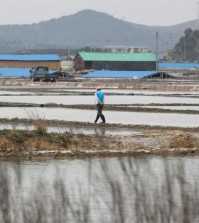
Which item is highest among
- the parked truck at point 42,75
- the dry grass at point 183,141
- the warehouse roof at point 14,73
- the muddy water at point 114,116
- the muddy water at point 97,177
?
the muddy water at point 97,177

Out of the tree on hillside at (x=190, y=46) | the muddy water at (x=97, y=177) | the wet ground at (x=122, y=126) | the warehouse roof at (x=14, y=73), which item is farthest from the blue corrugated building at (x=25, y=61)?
the muddy water at (x=97, y=177)

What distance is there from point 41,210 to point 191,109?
2175 cm

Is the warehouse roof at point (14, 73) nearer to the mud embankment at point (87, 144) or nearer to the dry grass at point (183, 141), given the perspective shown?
the mud embankment at point (87, 144)

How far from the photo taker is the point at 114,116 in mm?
25406

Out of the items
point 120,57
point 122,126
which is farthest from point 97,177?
point 120,57

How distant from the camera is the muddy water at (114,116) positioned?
2244 cm

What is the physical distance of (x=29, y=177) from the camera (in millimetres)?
11781

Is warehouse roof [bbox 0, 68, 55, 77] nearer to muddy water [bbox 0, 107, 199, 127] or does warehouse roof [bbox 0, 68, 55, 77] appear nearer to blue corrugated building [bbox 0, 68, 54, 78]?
blue corrugated building [bbox 0, 68, 54, 78]

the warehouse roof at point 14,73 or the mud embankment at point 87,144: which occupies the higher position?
the mud embankment at point 87,144

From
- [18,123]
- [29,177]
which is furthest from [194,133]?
[29,177]

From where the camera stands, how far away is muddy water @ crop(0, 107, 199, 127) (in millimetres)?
22438

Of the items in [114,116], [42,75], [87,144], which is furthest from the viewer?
[42,75]

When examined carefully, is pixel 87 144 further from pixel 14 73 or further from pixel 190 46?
pixel 190 46

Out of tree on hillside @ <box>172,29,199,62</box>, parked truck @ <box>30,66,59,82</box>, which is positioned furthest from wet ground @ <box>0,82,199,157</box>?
tree on hillside @ <box>172,29,199,62</box>
